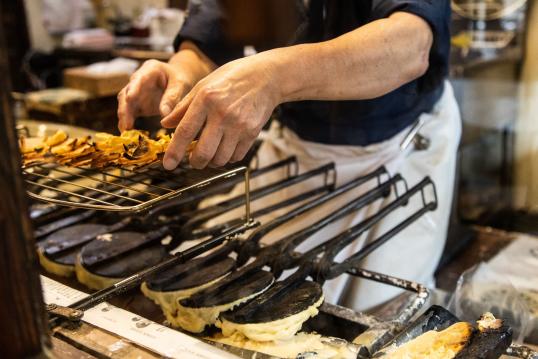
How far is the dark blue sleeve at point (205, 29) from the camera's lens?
62.3 inches

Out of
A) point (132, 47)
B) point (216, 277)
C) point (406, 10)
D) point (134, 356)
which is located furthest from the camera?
point (132, 47)

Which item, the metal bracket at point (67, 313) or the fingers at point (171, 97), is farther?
the fingers at point (171, 97)

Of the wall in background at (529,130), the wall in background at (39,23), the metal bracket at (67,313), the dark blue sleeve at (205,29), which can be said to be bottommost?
the wall in background at (529,130)

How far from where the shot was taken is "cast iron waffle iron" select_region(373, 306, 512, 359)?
87 cm

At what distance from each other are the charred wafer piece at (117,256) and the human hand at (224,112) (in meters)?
0.31

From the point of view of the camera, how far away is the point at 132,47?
4324mm

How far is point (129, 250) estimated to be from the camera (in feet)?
4.24

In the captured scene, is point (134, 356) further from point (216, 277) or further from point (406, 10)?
point (406, 10)

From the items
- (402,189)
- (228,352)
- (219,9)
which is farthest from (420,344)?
(219,9)

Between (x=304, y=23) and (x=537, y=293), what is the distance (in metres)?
1.05

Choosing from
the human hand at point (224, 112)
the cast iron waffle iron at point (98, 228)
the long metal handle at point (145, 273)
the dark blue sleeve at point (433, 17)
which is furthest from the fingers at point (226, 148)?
the dark blue sleeve at point (433, 17)

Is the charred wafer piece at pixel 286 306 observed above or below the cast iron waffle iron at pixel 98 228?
above

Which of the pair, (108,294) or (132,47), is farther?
(132,47)

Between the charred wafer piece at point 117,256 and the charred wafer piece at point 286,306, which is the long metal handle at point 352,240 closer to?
the charred wafer piece at point 286,306
